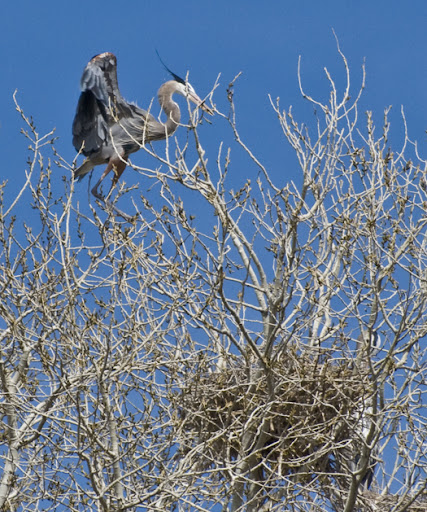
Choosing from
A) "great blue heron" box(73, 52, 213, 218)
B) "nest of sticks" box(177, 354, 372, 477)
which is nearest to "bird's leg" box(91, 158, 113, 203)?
"great blue heron" box(73, 52, 213, 218)

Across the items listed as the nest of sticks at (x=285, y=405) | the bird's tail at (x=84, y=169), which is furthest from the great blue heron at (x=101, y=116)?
the nest of sticks at (x=285, y=405)

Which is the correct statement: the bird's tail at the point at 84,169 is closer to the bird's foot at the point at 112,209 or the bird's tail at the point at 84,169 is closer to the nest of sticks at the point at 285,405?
the bird's foot at the point at 112,209

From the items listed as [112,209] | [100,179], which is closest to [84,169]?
[100,179]

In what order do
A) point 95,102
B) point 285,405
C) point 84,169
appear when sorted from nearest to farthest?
1. point 285,405
2. point 95,102
3. point 84,169

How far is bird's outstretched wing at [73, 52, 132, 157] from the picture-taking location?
11656 millimetres

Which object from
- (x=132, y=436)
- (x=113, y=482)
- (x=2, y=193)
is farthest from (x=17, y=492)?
(x=2, y=193)

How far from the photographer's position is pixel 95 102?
1174 centimetres

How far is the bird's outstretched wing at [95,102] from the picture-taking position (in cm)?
1166

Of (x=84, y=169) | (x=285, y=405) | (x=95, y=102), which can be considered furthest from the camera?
(x=84, y=169)

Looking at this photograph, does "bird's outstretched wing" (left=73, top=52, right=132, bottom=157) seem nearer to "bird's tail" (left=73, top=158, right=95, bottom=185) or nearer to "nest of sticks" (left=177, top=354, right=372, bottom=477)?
"bird's tail" (left=73, top=158, right=95, bottom=185)

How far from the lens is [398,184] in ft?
27.6

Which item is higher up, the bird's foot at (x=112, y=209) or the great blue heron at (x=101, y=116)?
the great blue heron at (x=101, y=116)

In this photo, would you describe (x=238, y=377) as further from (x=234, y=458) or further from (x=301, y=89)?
(x=301, y=89)

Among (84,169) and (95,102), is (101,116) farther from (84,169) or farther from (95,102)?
(84,169)
